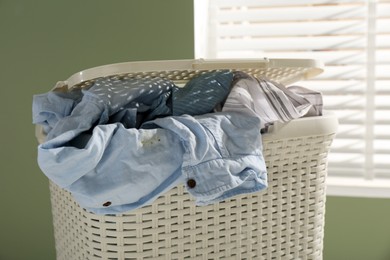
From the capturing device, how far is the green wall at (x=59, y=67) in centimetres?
154

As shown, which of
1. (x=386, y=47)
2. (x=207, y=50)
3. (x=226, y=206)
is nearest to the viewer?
(x=226, y=206)

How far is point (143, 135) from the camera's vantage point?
35.0 inches

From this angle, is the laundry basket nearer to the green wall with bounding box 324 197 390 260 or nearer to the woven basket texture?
the woven basket texture

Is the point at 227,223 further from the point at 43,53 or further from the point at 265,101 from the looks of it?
Answer: the point at 43,53

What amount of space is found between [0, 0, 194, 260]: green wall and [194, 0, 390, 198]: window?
10 centimetres

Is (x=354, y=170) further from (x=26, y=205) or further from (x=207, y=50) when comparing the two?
(x=26, y=205)

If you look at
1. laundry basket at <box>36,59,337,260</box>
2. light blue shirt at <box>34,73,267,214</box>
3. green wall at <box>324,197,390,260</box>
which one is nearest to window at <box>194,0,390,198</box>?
green wall at <box>324,197,390,260</box>

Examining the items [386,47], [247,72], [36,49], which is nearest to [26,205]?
[36,49]

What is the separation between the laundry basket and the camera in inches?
36.4

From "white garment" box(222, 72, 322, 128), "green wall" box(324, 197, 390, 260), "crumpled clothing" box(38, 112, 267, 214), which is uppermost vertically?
"white garment" box(222, 72, 322, 128)

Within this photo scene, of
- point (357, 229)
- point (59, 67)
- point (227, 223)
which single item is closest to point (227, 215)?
point (227, 223)

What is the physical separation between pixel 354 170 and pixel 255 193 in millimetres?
A: 658

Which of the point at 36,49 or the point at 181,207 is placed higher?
the point at 36,49

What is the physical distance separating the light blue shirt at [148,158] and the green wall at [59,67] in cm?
63
